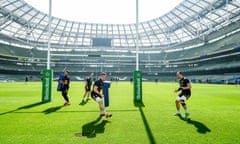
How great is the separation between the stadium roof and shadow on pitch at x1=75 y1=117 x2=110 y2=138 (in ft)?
155

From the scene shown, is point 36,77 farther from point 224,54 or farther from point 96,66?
point 224,54

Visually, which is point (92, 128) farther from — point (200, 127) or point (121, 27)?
point (121, 27)

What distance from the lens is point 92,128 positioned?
19.5 feet

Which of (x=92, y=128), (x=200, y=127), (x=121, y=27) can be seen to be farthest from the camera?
(x=121, y=27)

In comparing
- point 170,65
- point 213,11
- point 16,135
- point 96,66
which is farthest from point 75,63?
point 16,135

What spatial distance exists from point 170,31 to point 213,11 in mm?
20361

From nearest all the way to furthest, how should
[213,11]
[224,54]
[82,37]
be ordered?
1. [213,11]
2. [224,54]
3. [82,37]

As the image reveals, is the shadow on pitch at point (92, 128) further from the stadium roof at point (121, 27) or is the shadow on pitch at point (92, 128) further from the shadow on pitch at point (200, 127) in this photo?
the stadium roof at point (121, 27)

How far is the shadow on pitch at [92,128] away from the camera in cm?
527

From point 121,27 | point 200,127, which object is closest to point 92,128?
point 200,127

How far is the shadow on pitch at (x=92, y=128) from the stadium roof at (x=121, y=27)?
47.2m

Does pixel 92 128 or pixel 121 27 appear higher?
pixel 121 27

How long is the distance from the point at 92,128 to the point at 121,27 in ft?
227

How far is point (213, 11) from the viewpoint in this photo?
1911 inches
